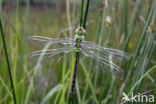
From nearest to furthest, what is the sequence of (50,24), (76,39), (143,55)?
1. (76,39)
2. (143,55)
3. (50,24)

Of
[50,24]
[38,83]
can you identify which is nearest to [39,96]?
[38,83]

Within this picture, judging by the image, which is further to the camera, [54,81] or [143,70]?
[54,81]

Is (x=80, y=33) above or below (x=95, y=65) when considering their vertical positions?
above

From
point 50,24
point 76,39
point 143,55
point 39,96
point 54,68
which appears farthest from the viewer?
point 50,24

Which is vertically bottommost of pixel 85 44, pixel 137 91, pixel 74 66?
pixel 137 91

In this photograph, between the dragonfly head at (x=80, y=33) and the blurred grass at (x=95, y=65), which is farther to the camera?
the blurred grass at (x=95, y=65)

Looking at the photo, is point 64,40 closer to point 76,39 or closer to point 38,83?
point 76,39

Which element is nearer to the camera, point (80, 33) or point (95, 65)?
point (80, 33)

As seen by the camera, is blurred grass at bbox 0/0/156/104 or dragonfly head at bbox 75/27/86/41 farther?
blurred grass at bbox 0/0/156/104

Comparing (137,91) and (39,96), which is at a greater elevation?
(137,91)
